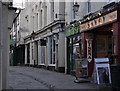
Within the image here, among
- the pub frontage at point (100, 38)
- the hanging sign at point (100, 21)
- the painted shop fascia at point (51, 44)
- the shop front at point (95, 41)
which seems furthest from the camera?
the painted shop fascia at point (51, 44)

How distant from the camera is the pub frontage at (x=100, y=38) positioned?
12.5 metres

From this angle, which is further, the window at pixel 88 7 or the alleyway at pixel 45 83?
the window at pixel 88 7

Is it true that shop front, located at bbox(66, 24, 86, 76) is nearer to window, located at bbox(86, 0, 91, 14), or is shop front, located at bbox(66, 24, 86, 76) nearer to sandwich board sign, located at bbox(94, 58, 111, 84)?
window, located at bbox(86, 0, 91, 14)

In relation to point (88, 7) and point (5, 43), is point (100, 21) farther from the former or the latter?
point (5, 43)

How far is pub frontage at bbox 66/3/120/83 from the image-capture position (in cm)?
1255

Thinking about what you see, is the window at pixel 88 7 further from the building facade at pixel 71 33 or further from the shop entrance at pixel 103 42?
the shop entrance at pixel 103 42

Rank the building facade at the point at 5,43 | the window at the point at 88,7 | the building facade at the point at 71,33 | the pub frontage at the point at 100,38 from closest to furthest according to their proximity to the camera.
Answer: the building facade at the point at 5,43 < the pub frontage at the point at 100,38 < the building facade at the point at 71,33 < the window at the point at 88,7

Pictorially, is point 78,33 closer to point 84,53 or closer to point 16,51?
point 84,53

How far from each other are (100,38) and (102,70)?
12.7ft

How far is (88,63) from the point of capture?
639 inches

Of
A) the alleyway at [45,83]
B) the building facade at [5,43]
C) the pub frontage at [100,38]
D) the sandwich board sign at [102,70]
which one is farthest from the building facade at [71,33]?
the building facade at [5,43]

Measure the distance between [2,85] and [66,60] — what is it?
37.9 ft

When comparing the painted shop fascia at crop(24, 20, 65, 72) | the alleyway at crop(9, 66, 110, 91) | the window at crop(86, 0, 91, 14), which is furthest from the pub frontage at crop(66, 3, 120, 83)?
the painted shop fascia at crop(24, 20, 65, 72)

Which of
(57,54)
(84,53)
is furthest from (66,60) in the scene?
(84,53)
